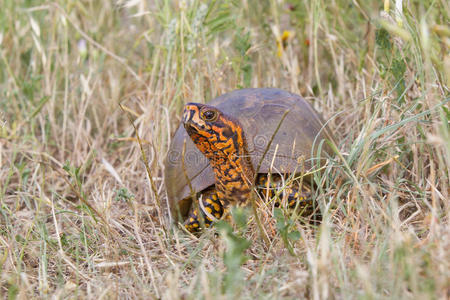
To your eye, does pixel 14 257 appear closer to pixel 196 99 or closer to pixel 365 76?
→ pixel 196 99

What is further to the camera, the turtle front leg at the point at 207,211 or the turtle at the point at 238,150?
the turtle front leg at the point at 207,211

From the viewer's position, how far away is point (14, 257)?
181 centimetres

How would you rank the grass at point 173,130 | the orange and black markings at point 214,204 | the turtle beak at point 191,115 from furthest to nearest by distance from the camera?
the orange and black markings at point 214,204 < the turtle beak at point 191,115 < the grass at point 173,130

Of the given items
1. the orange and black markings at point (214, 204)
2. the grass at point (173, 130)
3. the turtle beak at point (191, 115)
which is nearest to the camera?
the grass at point (173, 130)

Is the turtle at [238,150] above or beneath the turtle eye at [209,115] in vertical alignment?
beneath

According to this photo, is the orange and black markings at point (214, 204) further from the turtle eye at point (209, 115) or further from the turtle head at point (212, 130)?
the turtle eye at point (209, 115)

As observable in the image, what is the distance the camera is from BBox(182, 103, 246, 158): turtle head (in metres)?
1.88

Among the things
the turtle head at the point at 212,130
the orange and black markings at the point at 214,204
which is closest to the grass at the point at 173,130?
the orange and black markings at the point at 214,204

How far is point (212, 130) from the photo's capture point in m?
1.91

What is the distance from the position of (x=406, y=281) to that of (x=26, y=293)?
3.66ft

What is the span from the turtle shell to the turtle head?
0.14 m

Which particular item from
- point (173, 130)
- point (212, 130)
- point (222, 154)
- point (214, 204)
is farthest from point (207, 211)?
point (173, 130)

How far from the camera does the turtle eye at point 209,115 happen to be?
1885 millimetres

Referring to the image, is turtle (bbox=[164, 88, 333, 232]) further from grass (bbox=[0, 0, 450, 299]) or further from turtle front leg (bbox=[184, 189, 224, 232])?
grass (bbox=[0, 0, 450, 299])
